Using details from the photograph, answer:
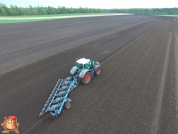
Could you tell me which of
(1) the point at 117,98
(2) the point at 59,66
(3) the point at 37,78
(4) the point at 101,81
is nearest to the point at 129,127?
(1) the point at 117,98

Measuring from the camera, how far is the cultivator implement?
22.0 feet

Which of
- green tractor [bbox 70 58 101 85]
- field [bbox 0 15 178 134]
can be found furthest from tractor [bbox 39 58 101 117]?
field [bbox 0 15 178 134]

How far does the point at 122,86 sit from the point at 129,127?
11.7 ft

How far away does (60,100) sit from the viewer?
7.20 metres

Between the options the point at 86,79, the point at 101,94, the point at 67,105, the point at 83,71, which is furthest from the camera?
the point at 86,79

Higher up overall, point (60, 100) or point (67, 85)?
point (60, 100)

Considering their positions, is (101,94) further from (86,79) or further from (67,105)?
(67,105)

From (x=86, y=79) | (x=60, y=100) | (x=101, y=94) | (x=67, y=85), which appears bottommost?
(x=101, y=94)

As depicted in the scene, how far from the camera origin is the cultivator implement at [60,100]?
6.71 metres

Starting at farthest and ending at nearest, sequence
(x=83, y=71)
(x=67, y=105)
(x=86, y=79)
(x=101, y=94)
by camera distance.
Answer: (x=86, y=79) → (x=83, y=71) → (x=101, y=94) → (x=67, y=105)

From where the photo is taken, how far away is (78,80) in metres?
9.44

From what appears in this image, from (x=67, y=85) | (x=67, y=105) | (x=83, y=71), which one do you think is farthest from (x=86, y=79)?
(x=67, y=105)

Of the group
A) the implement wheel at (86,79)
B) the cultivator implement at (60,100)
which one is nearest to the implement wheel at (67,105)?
the cultivator implement at (60,100)

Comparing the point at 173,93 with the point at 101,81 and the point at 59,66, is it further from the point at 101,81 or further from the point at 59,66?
the point at 59,66
